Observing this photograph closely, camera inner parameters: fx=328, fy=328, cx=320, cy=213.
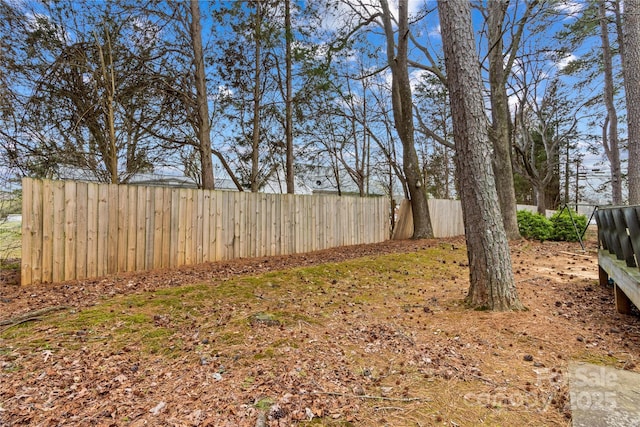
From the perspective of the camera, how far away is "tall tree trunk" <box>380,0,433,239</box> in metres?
8.37

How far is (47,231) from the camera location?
12.5ft

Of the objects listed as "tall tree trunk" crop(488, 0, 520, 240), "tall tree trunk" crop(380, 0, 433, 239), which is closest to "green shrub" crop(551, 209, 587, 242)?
"tall tree trunk" crop(488, 0, 520, 240)

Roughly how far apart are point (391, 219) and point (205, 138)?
211 inches

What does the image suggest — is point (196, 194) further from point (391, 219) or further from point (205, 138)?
point (391, 219)

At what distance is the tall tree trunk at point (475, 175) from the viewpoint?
2.95 metres

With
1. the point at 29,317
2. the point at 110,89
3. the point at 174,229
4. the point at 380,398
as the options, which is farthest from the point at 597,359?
the point at 110,89

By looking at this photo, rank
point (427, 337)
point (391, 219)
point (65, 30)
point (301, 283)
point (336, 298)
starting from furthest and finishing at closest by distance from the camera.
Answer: point (391, 219), point (65, 30), point (301, 283), point (336, 298), point (427, 337)

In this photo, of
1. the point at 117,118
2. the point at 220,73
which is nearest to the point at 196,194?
the point at 117,118

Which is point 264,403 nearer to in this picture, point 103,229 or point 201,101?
point 103,229

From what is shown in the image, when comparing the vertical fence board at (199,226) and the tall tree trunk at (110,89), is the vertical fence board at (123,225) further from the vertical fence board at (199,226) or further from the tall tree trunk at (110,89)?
the tall tree trunk at (110,89)

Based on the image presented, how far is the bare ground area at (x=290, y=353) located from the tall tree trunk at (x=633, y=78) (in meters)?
4.22

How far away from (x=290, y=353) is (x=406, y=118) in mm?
7706

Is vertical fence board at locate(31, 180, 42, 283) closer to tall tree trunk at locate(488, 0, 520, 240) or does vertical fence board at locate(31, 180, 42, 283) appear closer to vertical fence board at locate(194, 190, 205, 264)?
vertical fence board at locate(194, 190, 205, 264)

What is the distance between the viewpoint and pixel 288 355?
82.1 inches
